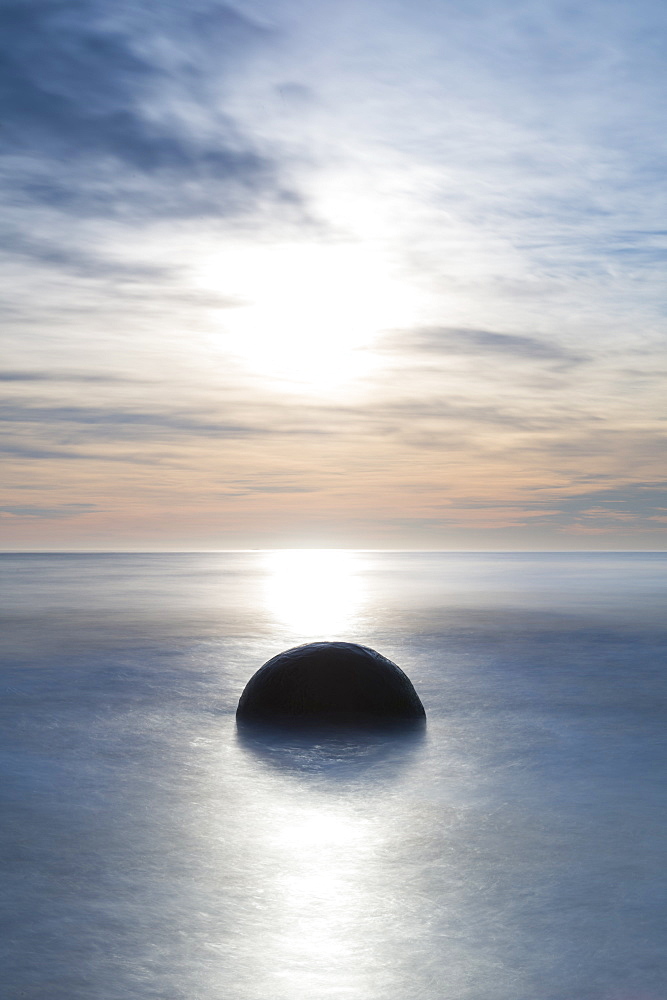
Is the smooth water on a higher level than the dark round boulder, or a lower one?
lower

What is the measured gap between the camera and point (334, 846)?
254 inches

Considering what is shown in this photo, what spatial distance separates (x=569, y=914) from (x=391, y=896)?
1.09 metres

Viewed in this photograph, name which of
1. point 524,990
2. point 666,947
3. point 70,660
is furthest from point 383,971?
point 70,660

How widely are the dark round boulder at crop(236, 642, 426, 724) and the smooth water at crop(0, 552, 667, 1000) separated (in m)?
0.52

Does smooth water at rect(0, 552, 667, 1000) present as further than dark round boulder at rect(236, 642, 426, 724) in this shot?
No

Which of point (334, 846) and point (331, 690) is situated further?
point (331, 690)

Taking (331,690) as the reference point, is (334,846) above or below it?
below

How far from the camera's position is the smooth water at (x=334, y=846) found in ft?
15.2

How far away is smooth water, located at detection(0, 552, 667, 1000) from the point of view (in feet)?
15.2

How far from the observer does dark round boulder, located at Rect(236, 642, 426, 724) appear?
35.5ft

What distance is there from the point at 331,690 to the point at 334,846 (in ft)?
14.4

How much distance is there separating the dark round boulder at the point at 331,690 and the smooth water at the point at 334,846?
0.52m

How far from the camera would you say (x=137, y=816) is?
7301 millimetres

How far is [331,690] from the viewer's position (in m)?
10.9
